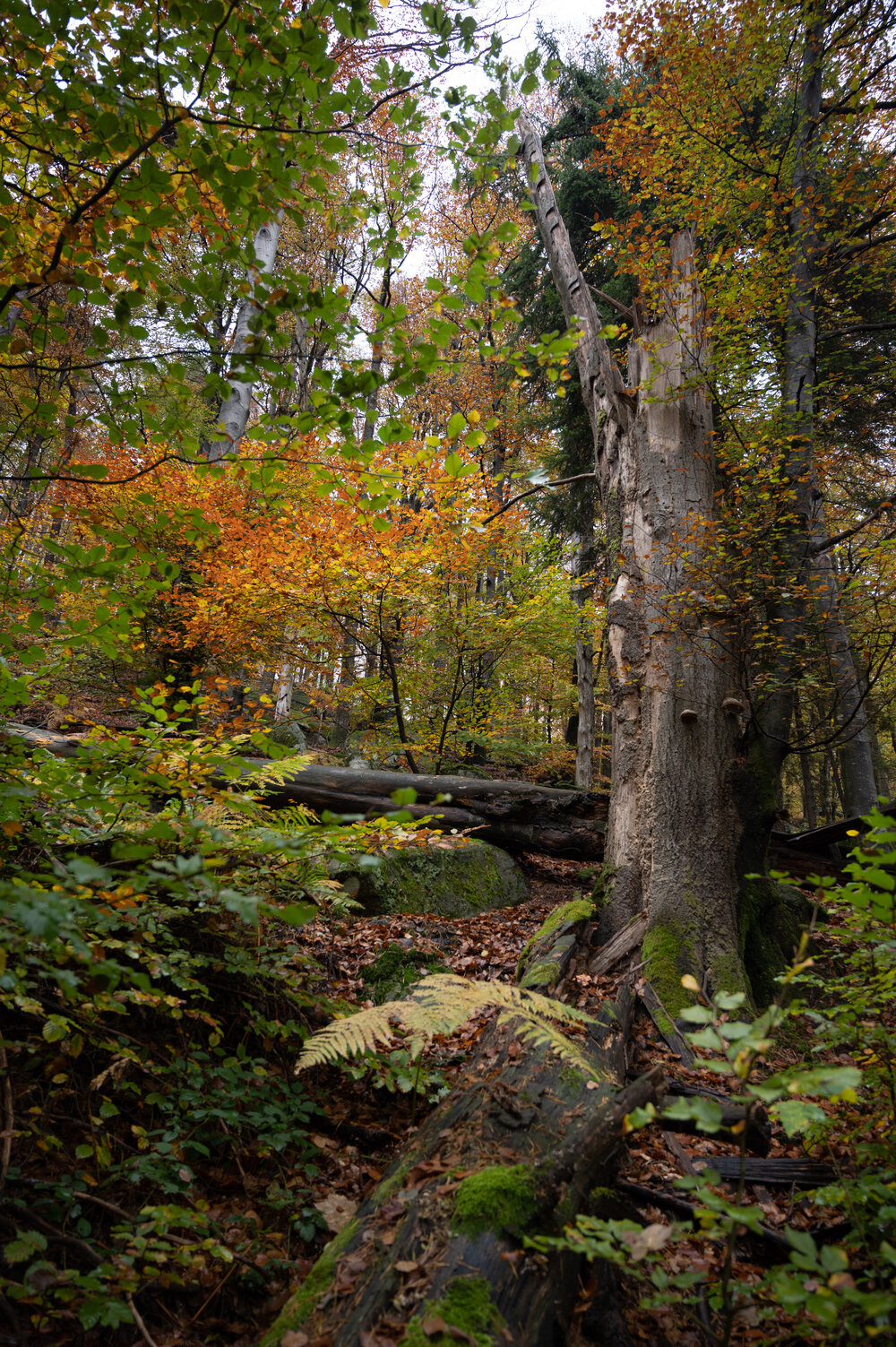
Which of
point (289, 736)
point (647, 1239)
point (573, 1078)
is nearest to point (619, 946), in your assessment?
point (573, 1078)

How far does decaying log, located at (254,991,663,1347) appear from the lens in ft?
5.33

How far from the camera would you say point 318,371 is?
2.32 metres

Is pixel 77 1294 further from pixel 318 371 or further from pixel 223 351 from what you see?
pixel 223 351

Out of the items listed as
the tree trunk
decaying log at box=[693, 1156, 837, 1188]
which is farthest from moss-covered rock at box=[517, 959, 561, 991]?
the tree trunk

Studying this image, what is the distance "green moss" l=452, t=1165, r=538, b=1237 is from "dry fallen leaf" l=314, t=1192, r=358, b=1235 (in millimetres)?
845

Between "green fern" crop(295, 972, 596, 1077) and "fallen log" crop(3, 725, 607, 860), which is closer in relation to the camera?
"green fern" crop(295, 972, 596, 1077)

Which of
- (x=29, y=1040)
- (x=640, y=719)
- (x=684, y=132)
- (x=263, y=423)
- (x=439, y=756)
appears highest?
(x=684, y=132)

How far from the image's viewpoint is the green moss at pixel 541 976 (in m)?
3.63

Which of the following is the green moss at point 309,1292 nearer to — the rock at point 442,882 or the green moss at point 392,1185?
the green moss at point 392,1185

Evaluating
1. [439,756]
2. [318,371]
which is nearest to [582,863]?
[439,756]

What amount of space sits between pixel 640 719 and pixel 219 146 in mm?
4945

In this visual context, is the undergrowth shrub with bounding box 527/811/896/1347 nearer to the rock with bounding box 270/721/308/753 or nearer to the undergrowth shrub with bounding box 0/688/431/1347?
the undergrowth shrub with bounding box 0/688/431/1347

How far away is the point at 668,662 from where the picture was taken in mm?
5293

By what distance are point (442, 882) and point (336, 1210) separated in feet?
12.8
